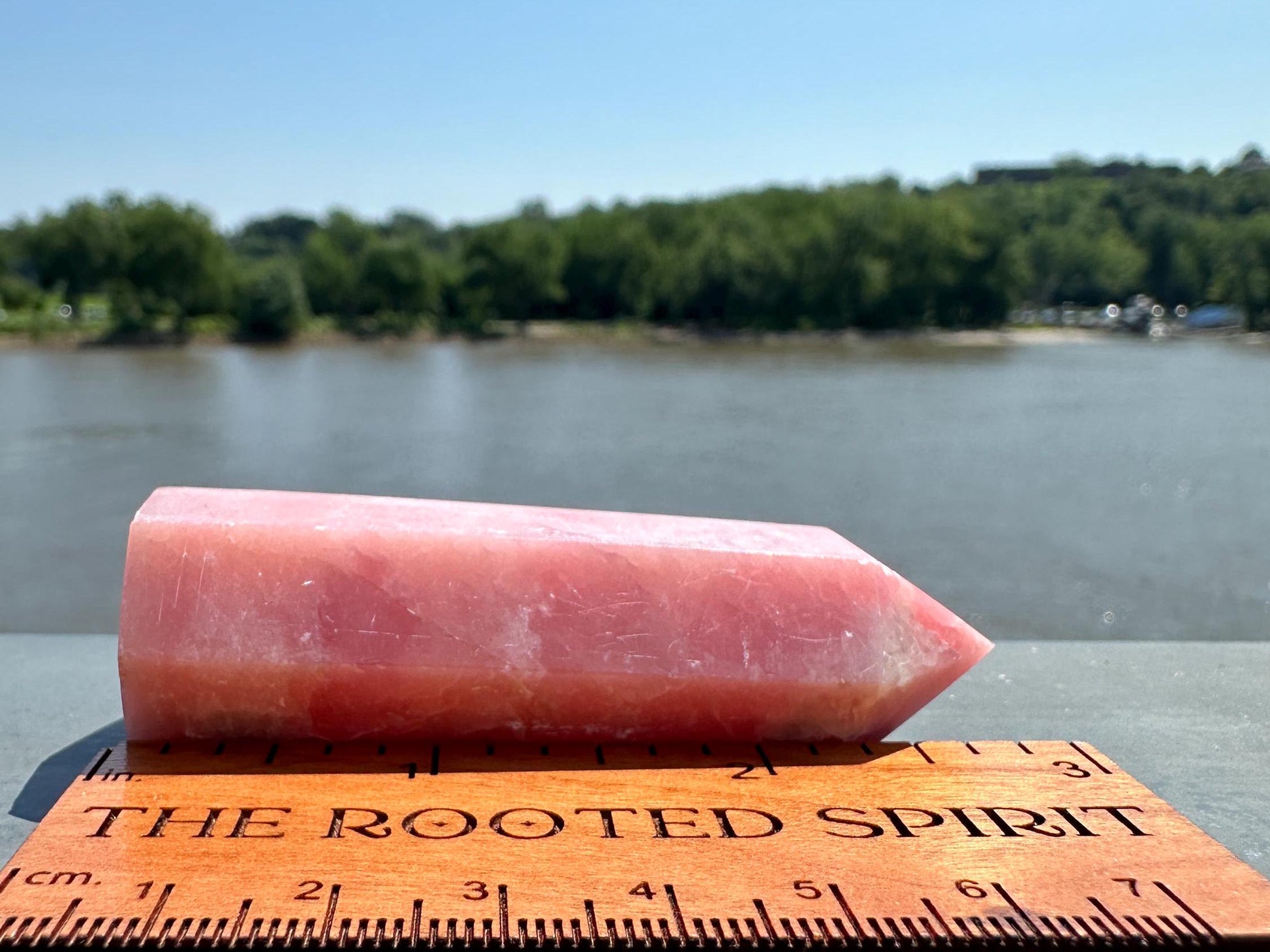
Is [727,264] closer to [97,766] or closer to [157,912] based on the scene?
[97,766]

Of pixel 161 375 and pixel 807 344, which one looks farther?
pixel 807 344

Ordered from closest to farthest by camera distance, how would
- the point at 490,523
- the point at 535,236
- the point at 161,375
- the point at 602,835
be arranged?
the point at 602,835 < the point at 490,523 < the point at 161,375 < the point at 535,236

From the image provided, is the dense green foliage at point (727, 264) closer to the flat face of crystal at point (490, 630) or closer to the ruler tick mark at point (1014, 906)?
the flat face of crystal at point (490, 630)

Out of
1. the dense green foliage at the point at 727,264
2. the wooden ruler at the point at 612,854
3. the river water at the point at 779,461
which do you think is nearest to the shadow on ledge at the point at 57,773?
the wooden ruler at the point at 612,854

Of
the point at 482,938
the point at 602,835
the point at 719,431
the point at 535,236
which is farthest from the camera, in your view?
the point at 535,236

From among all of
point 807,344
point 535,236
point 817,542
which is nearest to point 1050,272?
point 807,344

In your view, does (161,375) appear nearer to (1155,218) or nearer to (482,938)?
(482,938)

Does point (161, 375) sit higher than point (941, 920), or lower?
lower
